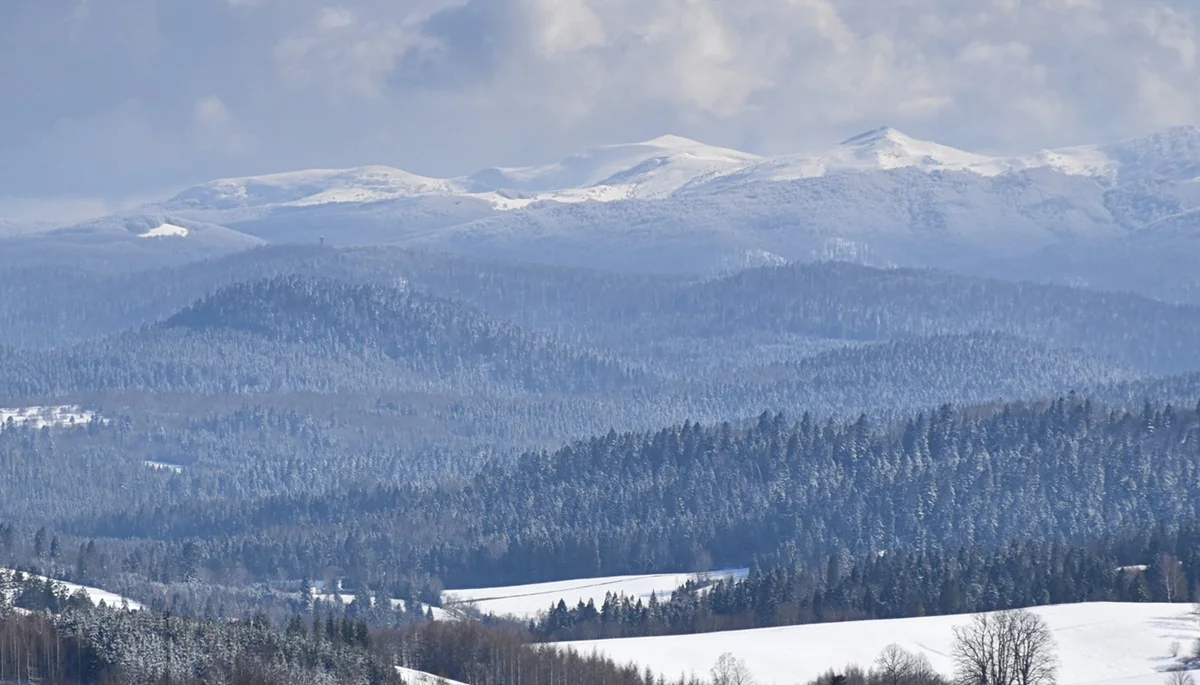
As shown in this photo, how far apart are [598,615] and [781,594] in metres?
14.0

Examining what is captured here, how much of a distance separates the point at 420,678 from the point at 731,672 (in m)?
20.5

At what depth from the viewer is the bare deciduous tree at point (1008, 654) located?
14450cm

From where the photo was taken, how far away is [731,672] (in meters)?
162

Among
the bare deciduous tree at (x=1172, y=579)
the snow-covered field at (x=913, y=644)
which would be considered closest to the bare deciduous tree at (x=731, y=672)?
the snow-covered field at (x=913, y=644)

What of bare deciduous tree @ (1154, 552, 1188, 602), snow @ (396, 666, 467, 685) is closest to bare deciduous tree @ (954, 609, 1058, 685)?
bare deciduous tree @ (1154, 552, 1188, 602)

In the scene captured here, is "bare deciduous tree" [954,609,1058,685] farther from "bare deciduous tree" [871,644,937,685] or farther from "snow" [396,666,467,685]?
"snow" [396,666,467,685]

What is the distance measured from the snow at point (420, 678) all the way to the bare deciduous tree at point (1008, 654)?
1175 inches

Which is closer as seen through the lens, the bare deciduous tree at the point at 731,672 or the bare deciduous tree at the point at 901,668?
the bare deciduous tree at the point at 901,668

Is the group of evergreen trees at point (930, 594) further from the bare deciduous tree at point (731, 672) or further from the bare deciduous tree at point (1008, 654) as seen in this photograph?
the bare deciduous tree at point (1008, 654)

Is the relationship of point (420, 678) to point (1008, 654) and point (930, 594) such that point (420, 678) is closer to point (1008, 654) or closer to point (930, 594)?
point (1008, 654)

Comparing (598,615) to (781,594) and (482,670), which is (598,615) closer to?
(781,594)

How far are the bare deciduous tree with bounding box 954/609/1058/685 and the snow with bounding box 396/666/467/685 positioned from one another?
97.9 ft

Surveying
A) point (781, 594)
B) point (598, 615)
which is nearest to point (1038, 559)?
point (781, 594)

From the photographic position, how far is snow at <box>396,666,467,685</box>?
151m
